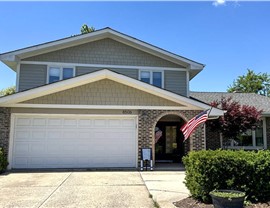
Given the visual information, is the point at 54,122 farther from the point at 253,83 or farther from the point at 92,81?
Answer: the point at 253,83

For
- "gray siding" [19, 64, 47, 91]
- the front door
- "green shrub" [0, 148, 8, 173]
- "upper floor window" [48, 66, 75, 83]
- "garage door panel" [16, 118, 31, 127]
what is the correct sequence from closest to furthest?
"green shrub" [0, 148, 8, 173]
"garage door panel" [16, 118, 31, 127]
"gray siding" [19, 64, 47, 91]
"upper floor window" [48, 66, 75, 83]
the front door

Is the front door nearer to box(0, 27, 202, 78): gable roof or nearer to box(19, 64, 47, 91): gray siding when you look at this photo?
box(0, 27, 202, 78): gable roof

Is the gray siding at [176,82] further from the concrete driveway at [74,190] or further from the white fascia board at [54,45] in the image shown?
the concrete driveway at [74,190]

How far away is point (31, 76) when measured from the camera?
46.2 feet

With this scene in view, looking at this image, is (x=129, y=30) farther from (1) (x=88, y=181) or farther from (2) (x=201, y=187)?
(2) (x=201, y=187)

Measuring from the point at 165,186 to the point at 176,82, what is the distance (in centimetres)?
798

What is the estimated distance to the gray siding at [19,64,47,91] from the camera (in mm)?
14016

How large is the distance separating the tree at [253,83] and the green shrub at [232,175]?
134 feet

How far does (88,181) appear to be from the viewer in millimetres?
9188

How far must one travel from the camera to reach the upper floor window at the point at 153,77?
15.0 meters

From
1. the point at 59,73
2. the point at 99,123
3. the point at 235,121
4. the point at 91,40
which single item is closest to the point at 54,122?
the point at 99,123

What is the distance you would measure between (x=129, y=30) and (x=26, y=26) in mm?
6416

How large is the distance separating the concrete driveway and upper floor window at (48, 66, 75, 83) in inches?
219

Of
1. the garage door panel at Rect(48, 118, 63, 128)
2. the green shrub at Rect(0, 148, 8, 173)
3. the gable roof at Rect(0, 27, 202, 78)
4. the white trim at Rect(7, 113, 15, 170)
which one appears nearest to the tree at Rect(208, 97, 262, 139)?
the gable roof at Rect(0, 27, 202, 78)
